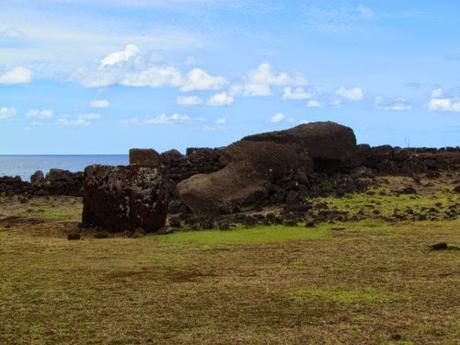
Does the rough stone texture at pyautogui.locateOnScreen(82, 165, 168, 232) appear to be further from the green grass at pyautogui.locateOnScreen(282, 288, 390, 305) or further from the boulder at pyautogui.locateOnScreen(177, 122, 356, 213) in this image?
the green grass at pyautogui.locateOnScreen(282, 288, 390, 305)

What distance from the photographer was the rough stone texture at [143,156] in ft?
68.0

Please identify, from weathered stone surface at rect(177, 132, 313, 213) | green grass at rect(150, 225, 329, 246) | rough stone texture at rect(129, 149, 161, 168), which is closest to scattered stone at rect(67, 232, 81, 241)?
green grass at rect(150, 225, 329, 246)

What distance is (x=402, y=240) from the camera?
12.0 meters

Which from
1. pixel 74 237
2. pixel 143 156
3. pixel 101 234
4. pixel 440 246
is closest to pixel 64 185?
pixel 143 156

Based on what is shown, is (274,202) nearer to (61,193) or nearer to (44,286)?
(61,193)

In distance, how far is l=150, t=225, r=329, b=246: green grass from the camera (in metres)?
12.5

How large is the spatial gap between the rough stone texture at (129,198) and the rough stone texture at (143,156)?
5776 mm

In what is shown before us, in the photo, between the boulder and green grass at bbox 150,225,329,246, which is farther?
the boulder

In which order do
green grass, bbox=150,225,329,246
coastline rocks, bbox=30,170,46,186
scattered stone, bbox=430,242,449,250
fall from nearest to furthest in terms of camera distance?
scattered stone, bbox=430,242,449,250 → green grass, bbox=150,225,329,246 → coastline rocks, bbox=30,170,46,186

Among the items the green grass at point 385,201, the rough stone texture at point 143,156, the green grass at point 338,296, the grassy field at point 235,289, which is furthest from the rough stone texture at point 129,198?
the green grass at point 338,296

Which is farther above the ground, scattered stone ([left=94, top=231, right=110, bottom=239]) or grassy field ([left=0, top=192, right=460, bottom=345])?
scattered stone ([left=94, top=231, right=110, bottom=239])

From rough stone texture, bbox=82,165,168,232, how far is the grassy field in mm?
1302

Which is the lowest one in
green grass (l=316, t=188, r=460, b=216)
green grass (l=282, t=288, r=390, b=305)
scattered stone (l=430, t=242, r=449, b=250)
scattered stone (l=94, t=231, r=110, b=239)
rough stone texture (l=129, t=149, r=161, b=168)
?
green grass (l=282, t=288, r=390, b=305)

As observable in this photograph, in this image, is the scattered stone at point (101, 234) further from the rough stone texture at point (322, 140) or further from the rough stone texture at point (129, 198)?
the rough stone texture at point (322, 140)
